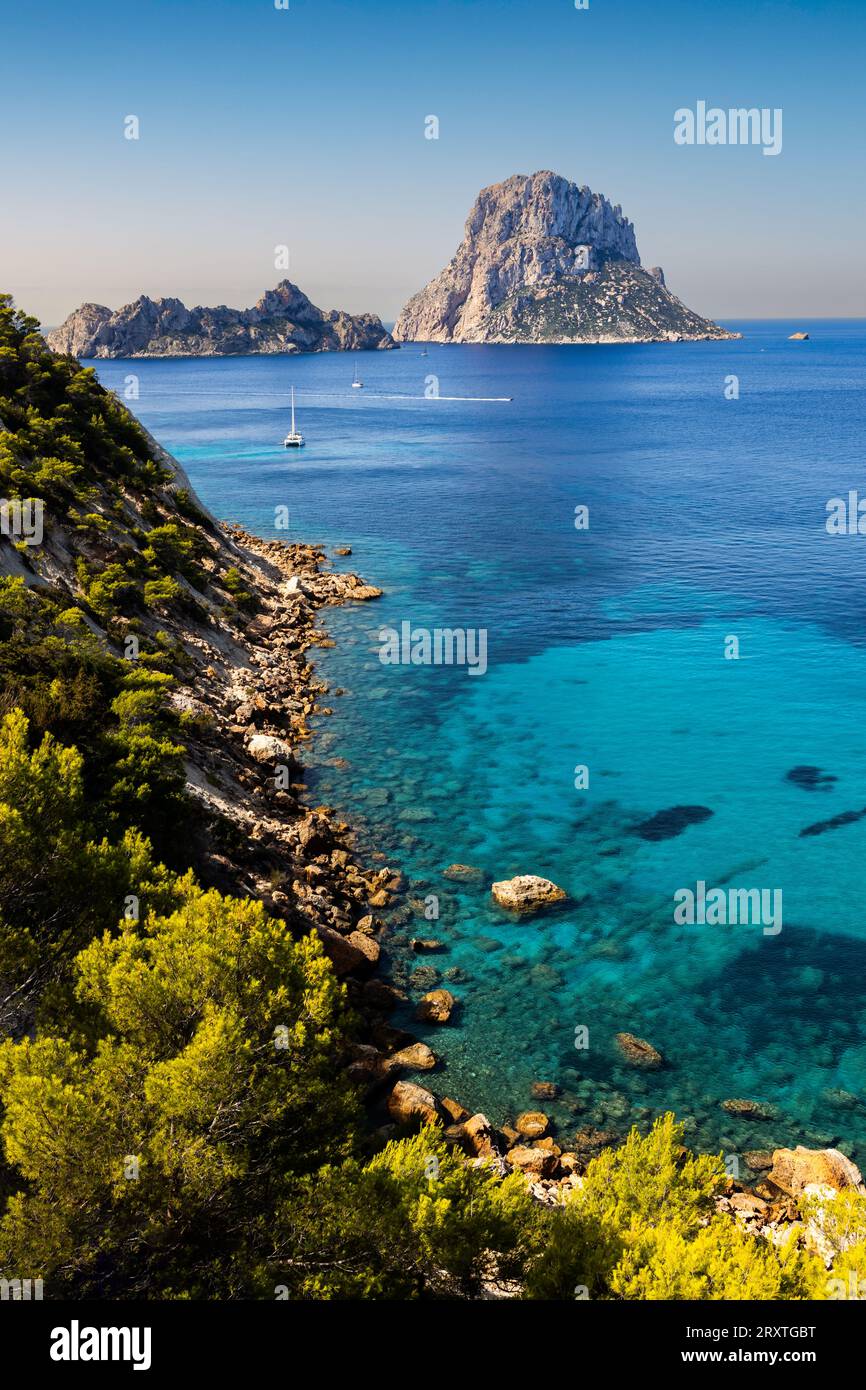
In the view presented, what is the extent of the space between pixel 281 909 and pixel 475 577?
50264 millimetres

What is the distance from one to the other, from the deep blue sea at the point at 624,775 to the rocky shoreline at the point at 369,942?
2.71 feet

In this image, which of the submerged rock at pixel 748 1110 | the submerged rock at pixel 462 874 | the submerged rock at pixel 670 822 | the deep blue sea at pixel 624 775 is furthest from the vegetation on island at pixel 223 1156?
the submerged rock at pixel 670 822

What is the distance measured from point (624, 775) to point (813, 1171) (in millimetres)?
23191

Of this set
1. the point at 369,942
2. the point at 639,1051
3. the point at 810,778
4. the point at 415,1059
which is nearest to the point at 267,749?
the point at 369,942

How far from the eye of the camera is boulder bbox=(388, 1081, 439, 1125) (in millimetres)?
23234

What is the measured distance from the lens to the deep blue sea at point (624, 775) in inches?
1052

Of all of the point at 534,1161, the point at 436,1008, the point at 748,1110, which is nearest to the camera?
the point at 534,1161

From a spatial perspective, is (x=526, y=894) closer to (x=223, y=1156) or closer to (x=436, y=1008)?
(x=436, y=1008)

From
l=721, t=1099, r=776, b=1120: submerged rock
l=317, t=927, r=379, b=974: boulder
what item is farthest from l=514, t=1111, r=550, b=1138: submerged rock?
l=317, t=927, r=379, b=974: boulder

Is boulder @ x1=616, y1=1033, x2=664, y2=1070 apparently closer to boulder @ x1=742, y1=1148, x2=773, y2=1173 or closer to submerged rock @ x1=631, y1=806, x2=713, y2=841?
boulder @ x1=742, y1=1148, x2=773, y2=1173

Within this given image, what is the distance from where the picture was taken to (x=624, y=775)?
43688 millimetres

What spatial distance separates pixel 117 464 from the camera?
60.4 metres

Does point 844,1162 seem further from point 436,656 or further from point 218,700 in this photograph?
point 436,656
